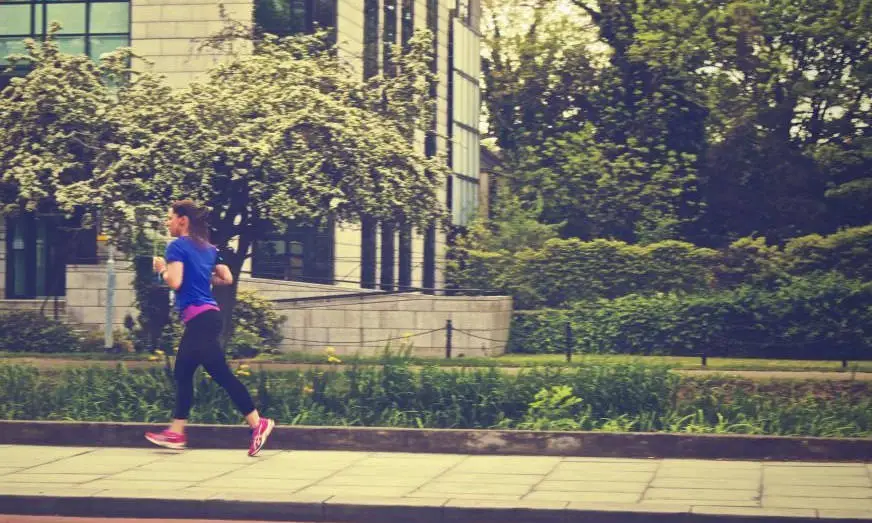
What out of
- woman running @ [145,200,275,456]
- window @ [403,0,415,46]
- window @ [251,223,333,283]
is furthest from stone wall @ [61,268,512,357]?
woman running @ [145,200,275,456]

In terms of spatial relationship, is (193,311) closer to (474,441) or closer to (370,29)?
(474,441)

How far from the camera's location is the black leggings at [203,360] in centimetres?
1136

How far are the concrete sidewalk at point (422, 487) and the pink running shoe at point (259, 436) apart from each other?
0.11 metres

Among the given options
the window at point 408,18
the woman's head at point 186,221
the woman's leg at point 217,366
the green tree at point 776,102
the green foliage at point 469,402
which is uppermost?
the window at point 408,18

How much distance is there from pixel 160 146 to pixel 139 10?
581 inches

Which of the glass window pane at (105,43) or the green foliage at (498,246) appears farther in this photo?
the glass window pane at (105,43)

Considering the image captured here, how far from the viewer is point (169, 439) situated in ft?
38.2

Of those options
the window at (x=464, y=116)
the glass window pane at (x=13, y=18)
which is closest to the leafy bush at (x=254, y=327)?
the glass window pane at (x=13, y=18)

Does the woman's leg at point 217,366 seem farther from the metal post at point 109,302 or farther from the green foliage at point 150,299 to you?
the metal post at point 109,302

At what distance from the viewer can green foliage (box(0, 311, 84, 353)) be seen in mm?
28266

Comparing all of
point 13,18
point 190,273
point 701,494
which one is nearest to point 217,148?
point 190,273

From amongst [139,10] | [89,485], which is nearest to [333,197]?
[89,485]

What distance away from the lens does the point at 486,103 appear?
159 ft

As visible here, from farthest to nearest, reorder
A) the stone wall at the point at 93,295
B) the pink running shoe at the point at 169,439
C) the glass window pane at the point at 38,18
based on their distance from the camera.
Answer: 1. the glass window pane at the point at 38,18
2. the stone wall at the point at 93,295
3. the pink running shoe at the point at 169,439
